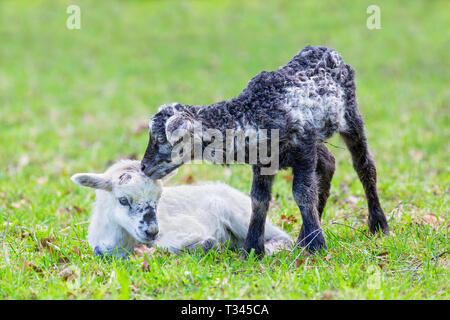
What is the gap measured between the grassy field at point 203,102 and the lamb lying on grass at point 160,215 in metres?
0.23

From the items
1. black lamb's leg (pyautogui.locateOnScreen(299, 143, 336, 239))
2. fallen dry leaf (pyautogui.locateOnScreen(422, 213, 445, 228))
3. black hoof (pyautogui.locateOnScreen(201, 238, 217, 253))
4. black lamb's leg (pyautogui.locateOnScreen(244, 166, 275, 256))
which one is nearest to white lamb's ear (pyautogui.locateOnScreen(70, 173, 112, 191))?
black hoof (pyautogui.locateOnScreen(201, 238, 217, 253))

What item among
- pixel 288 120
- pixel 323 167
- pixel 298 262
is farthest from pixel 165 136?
pixel 323 167

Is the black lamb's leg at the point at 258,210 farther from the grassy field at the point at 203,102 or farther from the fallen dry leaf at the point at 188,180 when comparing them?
the fallen dry leaf at the point at 188,180

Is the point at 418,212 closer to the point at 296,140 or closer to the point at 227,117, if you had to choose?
the point at 296,140

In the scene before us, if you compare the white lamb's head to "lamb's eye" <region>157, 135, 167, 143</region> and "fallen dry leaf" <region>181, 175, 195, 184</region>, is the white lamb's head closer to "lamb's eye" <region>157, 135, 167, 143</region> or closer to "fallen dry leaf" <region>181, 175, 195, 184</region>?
"lamb's eye" <region>157, 135, 167, 143</region>

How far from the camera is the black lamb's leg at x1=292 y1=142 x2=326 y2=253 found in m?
4.93

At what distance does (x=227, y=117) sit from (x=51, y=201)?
315 cm

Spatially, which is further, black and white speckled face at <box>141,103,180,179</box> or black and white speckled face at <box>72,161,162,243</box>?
black and white speckled face at <box>72,161,162,243</box>

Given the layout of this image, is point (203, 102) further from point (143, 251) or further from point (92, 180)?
point (143, 251)

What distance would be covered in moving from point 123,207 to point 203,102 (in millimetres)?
7624

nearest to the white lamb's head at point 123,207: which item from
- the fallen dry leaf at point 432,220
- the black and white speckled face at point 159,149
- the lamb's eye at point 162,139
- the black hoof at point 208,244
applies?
the black and white speckled face at point 159,149

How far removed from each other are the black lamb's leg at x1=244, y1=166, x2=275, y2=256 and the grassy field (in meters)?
0.19

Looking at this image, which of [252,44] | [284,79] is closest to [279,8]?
[252,44]
